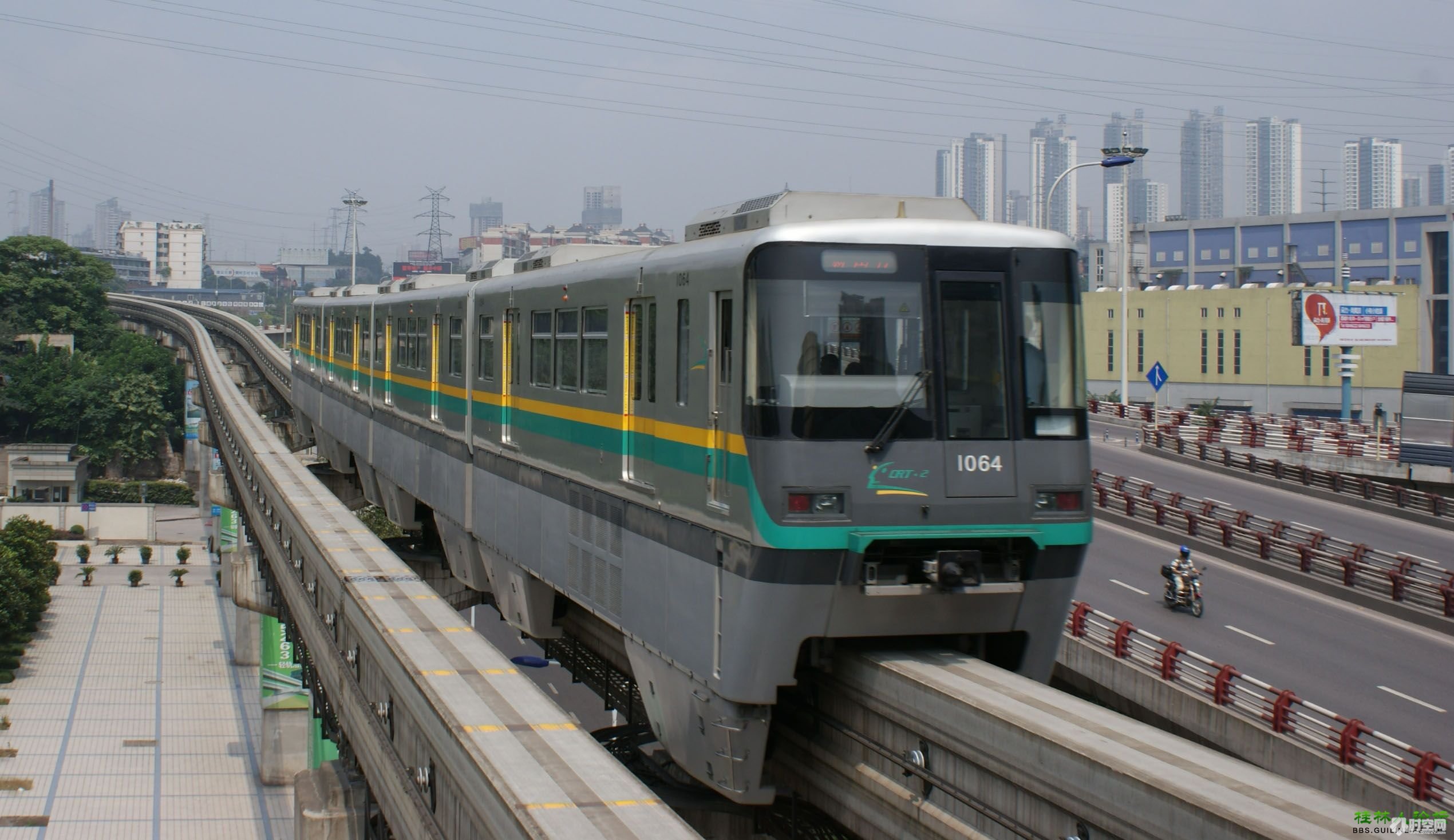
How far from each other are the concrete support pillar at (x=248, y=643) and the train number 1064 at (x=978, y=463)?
52.6 m

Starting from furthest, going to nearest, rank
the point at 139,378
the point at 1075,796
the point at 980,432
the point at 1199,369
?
1. the point at 139,378
2. the point at 1199,369
3. the point at 980,432
4. the point at 1075,796

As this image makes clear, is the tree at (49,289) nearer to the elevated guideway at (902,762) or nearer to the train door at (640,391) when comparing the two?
the elevated guideway at (902,762)

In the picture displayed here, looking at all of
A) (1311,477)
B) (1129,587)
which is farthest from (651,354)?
(1311,477)

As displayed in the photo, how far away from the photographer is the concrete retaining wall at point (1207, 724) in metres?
13.0

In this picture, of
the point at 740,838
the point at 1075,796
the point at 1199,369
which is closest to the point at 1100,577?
the point at 740,838

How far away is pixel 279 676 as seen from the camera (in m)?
42.1

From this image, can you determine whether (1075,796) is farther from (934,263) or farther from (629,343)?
(629,343)

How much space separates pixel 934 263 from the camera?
29.4 feet

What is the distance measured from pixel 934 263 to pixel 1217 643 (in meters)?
13.1

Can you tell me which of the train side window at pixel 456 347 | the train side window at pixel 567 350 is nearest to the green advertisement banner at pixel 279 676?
the train side window at pixel 456 347

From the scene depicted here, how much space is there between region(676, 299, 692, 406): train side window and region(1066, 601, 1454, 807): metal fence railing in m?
4.62

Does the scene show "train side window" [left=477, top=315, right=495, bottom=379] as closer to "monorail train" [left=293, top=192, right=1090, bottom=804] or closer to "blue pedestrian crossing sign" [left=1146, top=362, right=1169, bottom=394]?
"monorail train" [left=293, top=192, right=1090, bottom=804]

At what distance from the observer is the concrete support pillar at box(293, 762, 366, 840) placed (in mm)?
16891

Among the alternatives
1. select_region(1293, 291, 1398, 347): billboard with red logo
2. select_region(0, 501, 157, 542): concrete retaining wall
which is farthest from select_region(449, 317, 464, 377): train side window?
select_region(0, 501, 157, 542): concrete retaining wall
